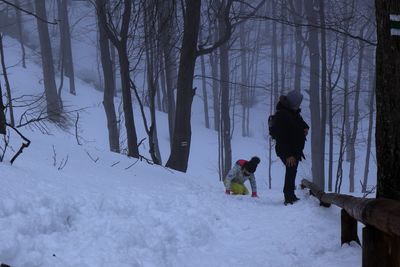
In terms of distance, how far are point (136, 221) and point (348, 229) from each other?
2.03 meters

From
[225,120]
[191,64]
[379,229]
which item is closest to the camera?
[379,229]

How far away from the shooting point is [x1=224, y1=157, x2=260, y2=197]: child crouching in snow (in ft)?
28.4

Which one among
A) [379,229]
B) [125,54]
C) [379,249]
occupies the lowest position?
[379,249]

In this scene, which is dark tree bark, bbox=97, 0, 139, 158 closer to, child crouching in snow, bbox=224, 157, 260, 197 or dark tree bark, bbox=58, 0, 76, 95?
child crouching in snow, bbox=224, 157, 260, 197

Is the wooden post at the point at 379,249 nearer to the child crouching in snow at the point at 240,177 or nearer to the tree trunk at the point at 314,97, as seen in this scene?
the child crouching in snow at the point at 240,177

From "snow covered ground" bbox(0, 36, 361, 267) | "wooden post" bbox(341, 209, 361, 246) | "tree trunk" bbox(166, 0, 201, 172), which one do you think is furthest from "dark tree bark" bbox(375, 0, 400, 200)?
"tree trunk" bbox(166, 0, 201, 172)

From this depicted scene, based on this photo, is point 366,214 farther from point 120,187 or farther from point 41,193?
point 120,187

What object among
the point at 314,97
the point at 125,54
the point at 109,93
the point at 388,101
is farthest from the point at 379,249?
the point at 314,97

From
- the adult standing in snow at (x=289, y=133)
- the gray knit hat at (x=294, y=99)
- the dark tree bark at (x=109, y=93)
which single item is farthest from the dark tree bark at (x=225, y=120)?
the gray knit hat at (x=294, y=99)

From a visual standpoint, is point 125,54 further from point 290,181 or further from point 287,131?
point 290,181

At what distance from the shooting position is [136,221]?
15.6 feet

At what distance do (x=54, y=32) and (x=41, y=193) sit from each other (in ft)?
130

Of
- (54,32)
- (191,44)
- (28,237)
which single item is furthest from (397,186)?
(54,32)

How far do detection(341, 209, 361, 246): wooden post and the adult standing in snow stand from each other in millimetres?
2494
